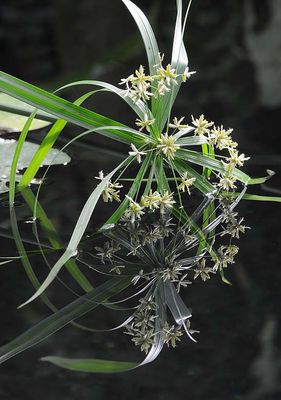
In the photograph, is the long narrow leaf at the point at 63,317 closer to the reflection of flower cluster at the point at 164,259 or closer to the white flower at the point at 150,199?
the reflection of flower cluster at the point at 164,259

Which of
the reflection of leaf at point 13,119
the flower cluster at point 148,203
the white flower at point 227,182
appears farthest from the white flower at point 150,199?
the reflection of leaf at point 13,119

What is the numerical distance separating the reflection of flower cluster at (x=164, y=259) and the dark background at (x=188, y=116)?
19mm

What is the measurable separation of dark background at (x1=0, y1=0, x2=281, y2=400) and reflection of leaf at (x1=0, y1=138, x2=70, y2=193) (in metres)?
0.02

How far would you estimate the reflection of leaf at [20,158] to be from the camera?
1.26 meters

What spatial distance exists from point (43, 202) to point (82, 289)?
293 mm

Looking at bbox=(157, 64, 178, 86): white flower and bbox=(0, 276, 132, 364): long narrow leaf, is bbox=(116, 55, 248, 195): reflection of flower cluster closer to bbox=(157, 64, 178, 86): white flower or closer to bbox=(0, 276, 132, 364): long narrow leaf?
bbox=(157, 64, 178, 86): white flower

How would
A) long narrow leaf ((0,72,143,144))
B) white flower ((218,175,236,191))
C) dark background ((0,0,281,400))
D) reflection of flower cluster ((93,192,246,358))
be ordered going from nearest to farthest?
dark background ((0,0,281,400)), reflection of flower cluster ((93,192,246,358)), long narrow leaf ((0,72,143,144)), white flower ((218,175,236,191))

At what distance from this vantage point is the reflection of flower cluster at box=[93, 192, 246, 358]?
34.0 inches

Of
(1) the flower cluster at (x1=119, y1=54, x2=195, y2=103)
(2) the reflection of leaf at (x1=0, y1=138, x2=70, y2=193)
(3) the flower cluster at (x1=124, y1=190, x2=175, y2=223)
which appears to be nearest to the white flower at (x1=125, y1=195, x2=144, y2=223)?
(3) the flower cluster at (x1=124, y1=190, x2=175, y2=223)

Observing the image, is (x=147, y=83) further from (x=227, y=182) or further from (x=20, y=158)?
(x=20, y=158)

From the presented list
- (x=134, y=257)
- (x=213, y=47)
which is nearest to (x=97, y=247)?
(x=134, y=257)

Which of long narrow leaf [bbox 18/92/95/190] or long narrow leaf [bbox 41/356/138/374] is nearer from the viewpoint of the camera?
long narrow leaf [bbox 41/356/138/374]

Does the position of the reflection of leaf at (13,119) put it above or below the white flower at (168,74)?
above

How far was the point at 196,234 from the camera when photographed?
1.08 meters
